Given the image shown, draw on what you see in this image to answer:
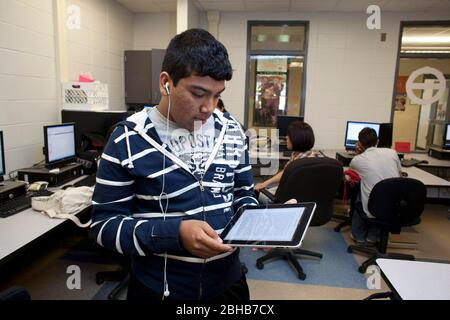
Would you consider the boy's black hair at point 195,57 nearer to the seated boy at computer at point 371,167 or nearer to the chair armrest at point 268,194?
the chair armrest at point 268,194

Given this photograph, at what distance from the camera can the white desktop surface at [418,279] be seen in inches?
48.9

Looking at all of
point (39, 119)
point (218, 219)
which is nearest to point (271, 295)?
point (218, 219)

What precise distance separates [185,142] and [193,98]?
143 millimetres

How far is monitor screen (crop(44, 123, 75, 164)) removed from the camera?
2557mm

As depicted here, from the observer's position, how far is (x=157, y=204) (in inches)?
35.6

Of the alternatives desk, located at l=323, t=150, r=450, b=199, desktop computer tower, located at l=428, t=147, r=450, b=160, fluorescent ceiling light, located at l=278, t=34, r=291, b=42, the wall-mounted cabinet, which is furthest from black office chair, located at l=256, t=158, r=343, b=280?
fluorescent ceiling light, located at l=278, t=34, r=291, b=42

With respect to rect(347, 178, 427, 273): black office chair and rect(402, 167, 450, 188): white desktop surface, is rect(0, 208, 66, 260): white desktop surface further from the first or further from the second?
rect(402, 167, 450, 188): white desktop surface

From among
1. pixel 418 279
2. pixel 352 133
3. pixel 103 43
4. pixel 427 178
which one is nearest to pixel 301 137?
pixel 427 178

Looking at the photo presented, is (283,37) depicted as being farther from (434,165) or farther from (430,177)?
(430,177)

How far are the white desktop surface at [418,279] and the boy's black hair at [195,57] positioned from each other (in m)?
1.06

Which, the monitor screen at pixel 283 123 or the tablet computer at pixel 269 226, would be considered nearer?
the tablet computer at pixel 269 226

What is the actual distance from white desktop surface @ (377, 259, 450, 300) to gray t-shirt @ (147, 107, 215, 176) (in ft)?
3.00

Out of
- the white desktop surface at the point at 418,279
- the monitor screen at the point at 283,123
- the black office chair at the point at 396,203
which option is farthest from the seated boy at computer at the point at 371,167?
the white desktop surface at the point at 418,279
